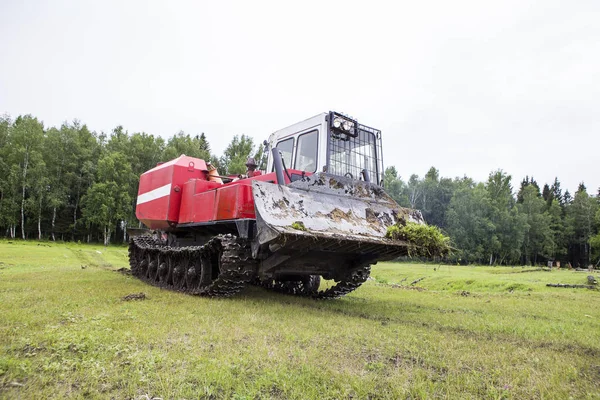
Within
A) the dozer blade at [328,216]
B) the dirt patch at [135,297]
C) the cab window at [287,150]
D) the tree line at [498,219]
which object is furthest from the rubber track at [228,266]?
the tree line at [498,219]

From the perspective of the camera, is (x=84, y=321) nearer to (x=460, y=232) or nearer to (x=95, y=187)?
(x=95, y=187)

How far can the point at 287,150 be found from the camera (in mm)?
8609

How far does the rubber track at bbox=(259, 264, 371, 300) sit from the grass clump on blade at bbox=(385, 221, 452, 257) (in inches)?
50.6

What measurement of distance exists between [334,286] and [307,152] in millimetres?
2933

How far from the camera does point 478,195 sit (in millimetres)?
50594

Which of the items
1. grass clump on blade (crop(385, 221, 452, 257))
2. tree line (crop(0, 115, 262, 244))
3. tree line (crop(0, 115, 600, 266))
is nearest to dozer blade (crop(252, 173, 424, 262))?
grass clump on blade (crop(385, 221, 452, 257))

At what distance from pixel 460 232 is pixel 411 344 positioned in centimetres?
4862

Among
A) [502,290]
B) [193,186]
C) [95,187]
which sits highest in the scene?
[95,187]

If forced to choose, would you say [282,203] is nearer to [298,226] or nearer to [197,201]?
[298,226]

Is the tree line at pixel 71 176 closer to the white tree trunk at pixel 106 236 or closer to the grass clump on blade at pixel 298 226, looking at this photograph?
the white tree trunk at pixel 106 236

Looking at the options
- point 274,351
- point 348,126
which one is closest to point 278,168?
point 348,126

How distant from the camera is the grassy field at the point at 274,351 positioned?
9.39 ft

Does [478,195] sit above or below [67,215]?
above

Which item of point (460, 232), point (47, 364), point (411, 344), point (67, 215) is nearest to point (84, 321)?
point (47, 364)
